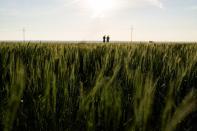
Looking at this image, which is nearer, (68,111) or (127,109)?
(68,111)

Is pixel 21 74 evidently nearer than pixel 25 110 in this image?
Yes

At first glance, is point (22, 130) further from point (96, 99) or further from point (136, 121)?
point (136, 121)

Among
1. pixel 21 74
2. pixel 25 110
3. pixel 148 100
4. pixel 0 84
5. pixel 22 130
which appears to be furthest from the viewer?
pixel 0 84

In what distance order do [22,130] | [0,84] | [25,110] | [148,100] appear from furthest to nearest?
[0,84]
[25,110]
[22,130]
[148,100]

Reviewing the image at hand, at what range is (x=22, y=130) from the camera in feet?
3.21

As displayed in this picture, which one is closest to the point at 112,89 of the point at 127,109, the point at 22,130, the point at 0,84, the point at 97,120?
the point at 97,120

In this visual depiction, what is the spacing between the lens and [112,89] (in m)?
0.94

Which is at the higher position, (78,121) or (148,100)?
(148,100)

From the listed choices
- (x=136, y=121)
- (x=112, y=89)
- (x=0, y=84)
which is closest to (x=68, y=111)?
(x=112, y=89)

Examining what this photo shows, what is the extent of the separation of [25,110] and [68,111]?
189 mm

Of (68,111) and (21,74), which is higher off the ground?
(21,74)

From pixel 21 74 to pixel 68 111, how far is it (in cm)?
22

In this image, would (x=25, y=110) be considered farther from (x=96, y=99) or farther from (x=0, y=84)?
(x=0, y=84)

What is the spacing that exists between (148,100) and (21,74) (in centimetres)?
38
